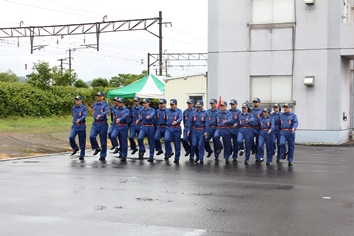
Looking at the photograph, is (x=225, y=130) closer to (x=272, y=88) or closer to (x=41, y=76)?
(x=272, y=88)

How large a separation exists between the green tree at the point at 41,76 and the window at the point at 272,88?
2492cm

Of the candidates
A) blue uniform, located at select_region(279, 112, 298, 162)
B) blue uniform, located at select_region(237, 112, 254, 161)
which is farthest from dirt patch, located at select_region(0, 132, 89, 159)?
blue uniform, located at select_region(279, 112, 298, 162)

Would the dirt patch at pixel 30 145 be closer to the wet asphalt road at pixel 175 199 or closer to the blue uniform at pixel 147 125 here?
the wet asphalt road at pixel 175 199

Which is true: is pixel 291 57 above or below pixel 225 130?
above

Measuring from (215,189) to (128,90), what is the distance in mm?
14411

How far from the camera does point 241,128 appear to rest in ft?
53.1

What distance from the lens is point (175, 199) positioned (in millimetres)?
9570

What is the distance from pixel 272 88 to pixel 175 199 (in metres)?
14.8

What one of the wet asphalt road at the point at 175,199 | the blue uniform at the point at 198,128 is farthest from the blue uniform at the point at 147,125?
the wet asphalt road at the point at 175,199

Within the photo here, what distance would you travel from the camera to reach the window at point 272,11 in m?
23.1

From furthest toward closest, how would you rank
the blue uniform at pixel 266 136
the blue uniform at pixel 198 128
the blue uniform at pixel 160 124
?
the blue uniform at pixel 160 124 < the blue uniform at pixel 198 128 < the blue uniform at pixel 266 136

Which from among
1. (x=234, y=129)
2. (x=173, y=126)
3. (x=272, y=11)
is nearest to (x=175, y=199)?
(x=173, y=126)

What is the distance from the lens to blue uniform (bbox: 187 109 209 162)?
52.3 feet

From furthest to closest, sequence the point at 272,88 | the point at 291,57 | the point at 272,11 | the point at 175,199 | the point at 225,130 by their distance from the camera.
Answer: the point at 272,88 → the point at 272,11 → the point at 291,57 → the point at 225,130 → the point at 175,199
